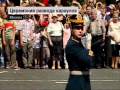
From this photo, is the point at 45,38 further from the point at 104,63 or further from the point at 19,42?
the point at 104,63

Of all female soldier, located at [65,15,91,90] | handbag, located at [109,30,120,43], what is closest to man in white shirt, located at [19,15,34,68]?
handbag, located at [109,30,120,43]

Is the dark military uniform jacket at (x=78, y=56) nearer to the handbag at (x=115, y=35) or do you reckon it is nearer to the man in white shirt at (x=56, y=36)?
the man in white shirt at (x=56, y=36)

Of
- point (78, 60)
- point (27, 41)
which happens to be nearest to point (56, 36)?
point (27, 41)

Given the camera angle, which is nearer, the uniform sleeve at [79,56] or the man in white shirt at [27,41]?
the uniform sleeve at [79,56]

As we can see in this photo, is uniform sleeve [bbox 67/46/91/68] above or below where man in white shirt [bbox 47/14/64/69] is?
above

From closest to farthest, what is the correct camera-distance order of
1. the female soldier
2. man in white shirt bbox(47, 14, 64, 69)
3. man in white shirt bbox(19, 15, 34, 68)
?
1. the female soldier
2. man in white shirt bbox(47, 14, 64, 69)
3. man in white shirt bbox(19, 15, 34, 68)

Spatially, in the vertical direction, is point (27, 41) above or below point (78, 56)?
below

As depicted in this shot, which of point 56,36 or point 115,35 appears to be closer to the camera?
point 56,36

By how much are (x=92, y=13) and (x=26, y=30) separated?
245 centimetres

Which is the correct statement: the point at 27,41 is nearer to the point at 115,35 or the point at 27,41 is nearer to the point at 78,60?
the point at 115,35

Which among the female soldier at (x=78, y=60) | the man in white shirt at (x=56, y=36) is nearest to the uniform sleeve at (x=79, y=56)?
the female soldier at (x=78, y=60)

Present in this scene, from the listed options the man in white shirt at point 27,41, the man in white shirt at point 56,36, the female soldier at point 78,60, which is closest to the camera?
the female soldier at point 78,60

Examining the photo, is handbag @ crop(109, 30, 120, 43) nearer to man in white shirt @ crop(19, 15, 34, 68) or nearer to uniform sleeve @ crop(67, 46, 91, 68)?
man in white shirt @ crop(19, 15, 34, 68)

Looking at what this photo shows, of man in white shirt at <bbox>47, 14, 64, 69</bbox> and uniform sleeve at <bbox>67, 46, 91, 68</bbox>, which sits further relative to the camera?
man in white shirt at <bbox>47, 14, 64, 69</bbox>
